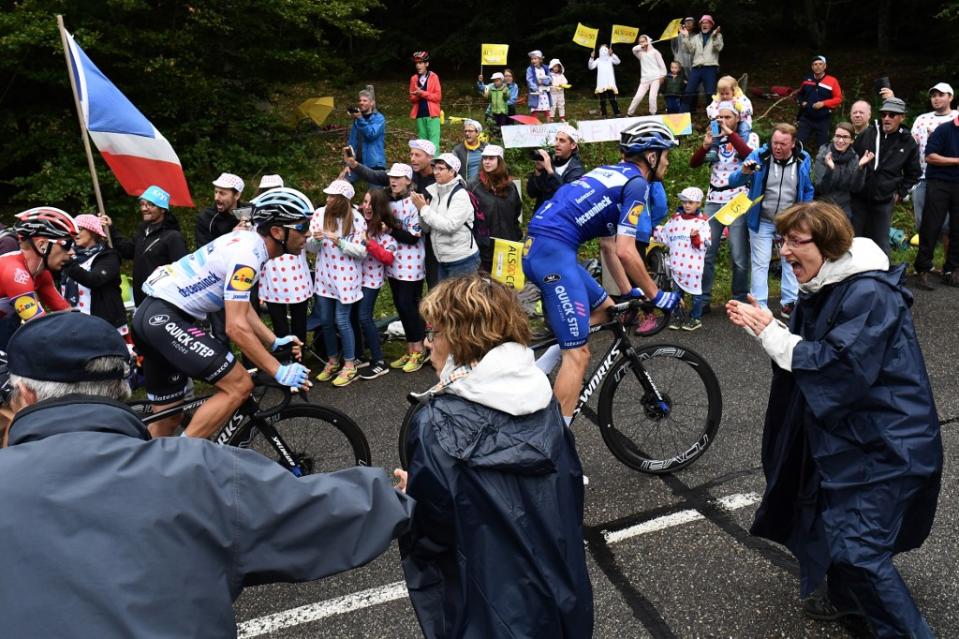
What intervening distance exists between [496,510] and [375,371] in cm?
501

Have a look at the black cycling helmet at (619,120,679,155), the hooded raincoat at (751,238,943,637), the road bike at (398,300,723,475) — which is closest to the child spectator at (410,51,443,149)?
the black cycling helmet at (619,120,679,155)

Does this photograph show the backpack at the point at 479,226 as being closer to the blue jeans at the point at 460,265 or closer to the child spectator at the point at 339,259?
the blue jeans at the point at 460,265

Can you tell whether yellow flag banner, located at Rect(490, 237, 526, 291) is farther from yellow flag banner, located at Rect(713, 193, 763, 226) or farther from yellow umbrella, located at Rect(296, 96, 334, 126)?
yellow umbrella, located at Rect(296, 96, 334, 126)

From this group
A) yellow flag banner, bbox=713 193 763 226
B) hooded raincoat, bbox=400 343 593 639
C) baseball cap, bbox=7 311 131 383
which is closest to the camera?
baseball cap, bbox=7 311 131 383

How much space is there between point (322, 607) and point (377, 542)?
210 cm

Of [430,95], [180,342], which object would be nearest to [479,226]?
[180,342]

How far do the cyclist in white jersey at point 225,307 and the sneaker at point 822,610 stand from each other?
2.79 metres

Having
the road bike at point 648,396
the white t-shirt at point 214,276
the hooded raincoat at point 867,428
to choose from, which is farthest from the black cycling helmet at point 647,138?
the white t-shirt at point 214,276

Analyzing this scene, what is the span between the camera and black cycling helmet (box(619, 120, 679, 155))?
4.93 meters

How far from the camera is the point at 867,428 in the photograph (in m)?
3.18

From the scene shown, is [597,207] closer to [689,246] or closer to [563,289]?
[563,289]

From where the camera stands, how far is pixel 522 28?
901 inches

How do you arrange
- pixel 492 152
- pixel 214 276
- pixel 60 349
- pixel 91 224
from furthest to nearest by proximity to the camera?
pixel 492 152
pixel 91 224
pixel 214 276
pixel 60 349

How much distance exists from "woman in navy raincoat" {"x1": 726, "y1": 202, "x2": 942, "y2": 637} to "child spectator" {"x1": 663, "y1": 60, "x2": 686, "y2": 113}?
13.9 m
